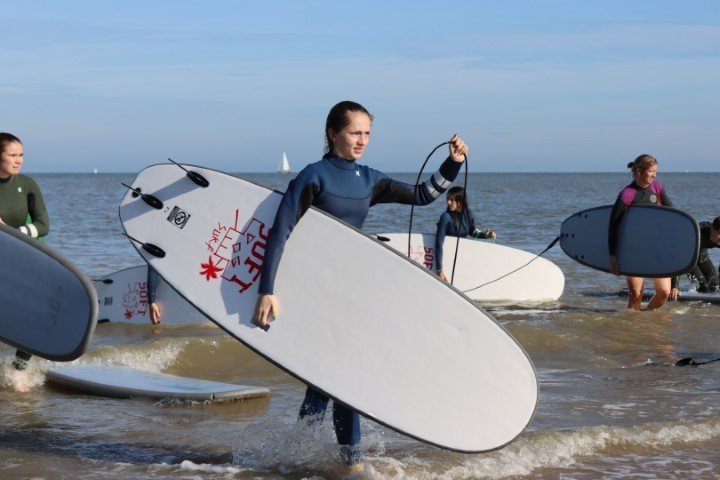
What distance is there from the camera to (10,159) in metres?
5.77

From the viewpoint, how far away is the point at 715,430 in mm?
5309

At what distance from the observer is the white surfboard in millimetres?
9336

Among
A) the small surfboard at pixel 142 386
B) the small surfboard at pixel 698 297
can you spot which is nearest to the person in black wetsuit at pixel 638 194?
the small surfboard at pixel 698 297

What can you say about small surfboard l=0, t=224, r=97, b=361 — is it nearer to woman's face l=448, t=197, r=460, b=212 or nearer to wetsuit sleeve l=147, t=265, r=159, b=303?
wetsuit sleeve l=147, t=265, r=159, b=303

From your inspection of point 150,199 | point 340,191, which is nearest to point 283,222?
point 340,191

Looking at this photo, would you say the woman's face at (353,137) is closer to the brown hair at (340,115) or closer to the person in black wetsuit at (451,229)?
the brown hair at (340,115)

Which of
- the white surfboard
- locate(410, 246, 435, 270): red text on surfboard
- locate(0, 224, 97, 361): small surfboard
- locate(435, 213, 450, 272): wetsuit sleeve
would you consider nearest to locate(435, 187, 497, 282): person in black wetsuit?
locate(435, 213, 450, 272): wetsuit sleeve

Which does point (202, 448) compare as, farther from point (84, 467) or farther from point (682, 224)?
point (682, 224)

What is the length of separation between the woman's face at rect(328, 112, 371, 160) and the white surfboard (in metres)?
5.55

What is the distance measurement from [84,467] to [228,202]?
149 centimetres

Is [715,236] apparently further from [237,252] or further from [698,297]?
[237,252]

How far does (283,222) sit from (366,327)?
0.57 m

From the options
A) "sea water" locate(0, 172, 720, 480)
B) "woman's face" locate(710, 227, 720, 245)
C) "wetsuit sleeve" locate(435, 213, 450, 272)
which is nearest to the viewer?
"sea water" locate(0, 172, 720, 480)

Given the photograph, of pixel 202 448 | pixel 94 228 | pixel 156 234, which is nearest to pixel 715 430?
pixel 202 448
